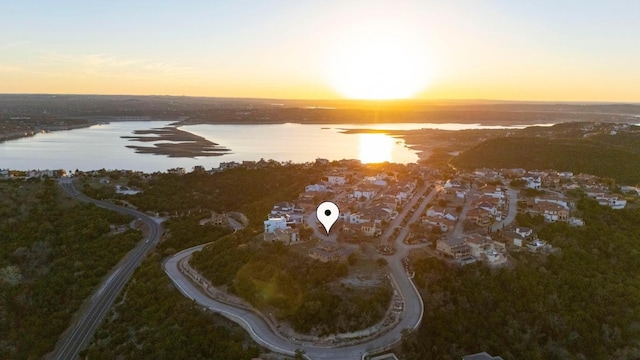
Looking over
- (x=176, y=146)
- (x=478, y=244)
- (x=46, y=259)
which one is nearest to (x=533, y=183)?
(x=478, y=244)

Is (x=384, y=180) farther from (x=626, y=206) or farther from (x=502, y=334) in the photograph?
(x=502, y=334)

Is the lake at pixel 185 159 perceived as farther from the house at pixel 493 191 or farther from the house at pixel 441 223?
the house at pixel 441 223

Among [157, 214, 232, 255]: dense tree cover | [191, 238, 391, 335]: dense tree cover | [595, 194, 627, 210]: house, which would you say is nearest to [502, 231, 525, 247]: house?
[191, 238, 391, 335]: dense tree cover

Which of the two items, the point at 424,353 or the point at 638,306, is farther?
the point at 638,306

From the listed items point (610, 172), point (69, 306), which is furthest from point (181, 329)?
point (610, 172)

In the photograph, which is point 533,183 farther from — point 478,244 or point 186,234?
point 186,234

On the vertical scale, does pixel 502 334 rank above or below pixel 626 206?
below

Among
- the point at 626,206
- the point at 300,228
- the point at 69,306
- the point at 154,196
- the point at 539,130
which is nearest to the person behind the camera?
the point at 69,306

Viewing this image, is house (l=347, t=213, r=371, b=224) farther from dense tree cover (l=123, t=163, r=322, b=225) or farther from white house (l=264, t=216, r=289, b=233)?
dense tree cover (l=123, t=163, r=322, b=225)
